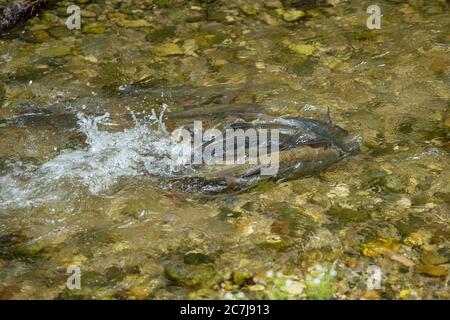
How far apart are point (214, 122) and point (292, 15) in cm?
219

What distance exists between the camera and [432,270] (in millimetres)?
3385

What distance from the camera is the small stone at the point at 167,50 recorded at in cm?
569

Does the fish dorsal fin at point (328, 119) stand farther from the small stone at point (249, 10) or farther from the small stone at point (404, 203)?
the small stone at point (249, 10)

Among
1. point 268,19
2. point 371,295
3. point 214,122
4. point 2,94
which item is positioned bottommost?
point 371,295

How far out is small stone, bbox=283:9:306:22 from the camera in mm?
6197

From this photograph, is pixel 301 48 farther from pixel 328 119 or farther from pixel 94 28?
pixel 94 28

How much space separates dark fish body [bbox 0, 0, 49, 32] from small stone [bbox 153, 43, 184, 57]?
149cm

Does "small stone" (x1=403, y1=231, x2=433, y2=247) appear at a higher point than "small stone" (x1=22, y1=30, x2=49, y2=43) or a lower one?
lower

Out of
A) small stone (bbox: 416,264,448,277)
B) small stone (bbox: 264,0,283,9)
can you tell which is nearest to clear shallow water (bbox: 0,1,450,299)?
small stone (bbox: 416,264,448,277)

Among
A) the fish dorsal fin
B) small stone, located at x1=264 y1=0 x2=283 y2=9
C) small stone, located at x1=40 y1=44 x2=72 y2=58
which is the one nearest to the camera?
the fish dorsal fin

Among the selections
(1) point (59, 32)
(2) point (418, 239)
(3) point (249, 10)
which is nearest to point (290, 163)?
(2) point (418, 239)

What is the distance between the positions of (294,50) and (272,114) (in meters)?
1.16

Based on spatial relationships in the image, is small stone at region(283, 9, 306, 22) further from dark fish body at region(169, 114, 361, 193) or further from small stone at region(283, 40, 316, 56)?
dark fish body at region(169, 114, 361, 193)

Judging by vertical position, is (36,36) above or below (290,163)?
above
